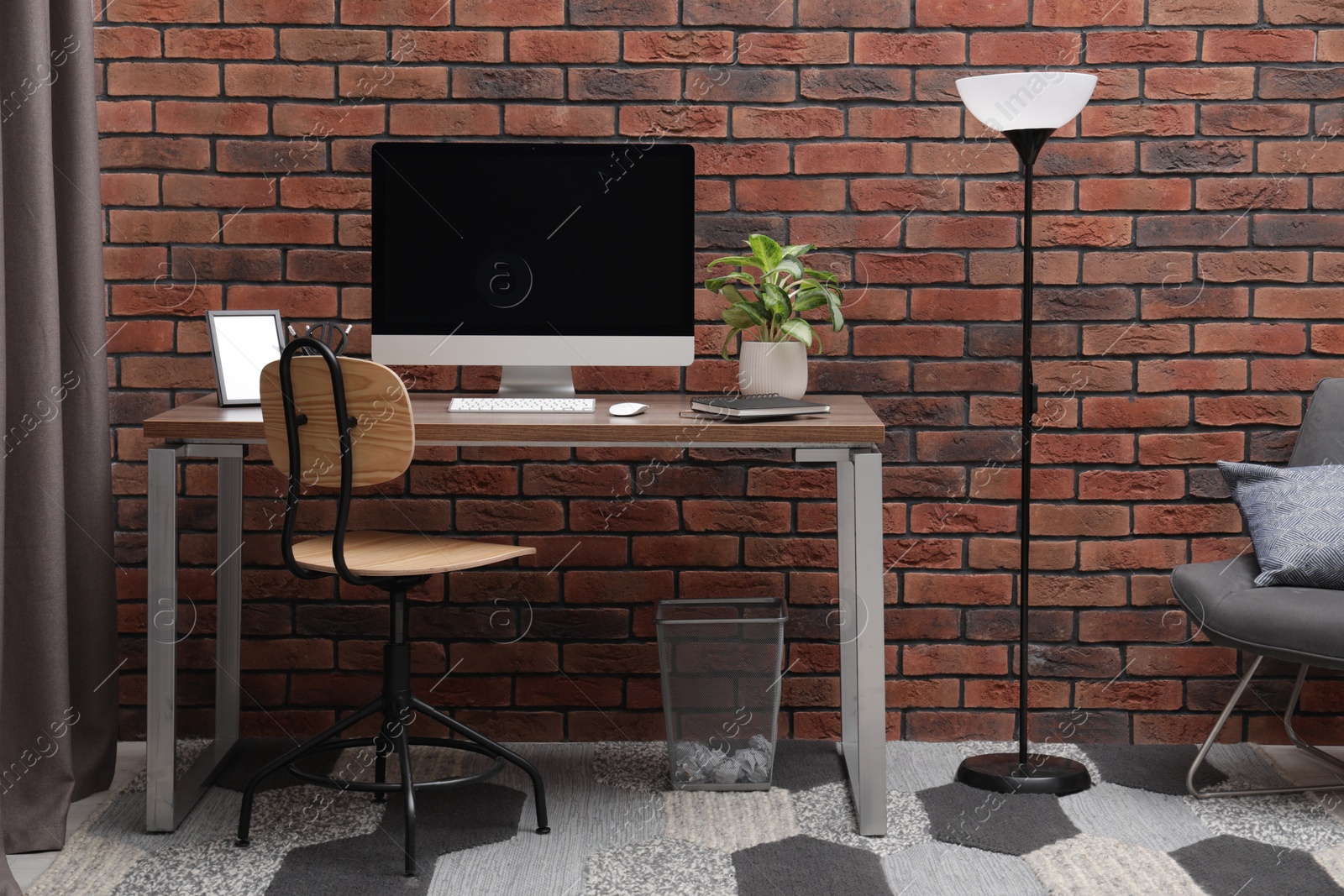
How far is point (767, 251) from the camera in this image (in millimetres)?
2408

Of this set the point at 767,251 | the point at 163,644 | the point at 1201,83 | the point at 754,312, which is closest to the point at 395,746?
the point at 163,644

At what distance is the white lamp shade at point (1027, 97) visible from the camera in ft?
7.30

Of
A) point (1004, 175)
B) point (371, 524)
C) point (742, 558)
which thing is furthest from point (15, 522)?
point (1004, 175)

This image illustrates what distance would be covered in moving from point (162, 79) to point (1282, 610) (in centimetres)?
251

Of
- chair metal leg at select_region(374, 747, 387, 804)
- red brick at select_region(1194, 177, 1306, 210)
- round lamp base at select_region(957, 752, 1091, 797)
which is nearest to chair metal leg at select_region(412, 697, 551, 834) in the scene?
chair metal leg at select_region(374, 747, 387, 804)

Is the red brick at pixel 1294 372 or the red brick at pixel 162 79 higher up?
the red brick at pixel 162 79

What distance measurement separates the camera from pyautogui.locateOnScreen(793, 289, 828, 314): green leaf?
240 centimetres

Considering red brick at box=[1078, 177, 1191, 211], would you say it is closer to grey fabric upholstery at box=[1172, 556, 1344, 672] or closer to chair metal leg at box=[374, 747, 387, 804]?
grey fabric upholstery at box=[1172, 556, 1344, 672]

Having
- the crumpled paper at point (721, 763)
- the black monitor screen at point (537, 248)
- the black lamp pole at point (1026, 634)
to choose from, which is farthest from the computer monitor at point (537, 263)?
the crumpled paper at point (721, 763)

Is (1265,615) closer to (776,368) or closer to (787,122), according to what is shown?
(776,368)

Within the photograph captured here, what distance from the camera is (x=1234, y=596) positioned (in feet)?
7.39

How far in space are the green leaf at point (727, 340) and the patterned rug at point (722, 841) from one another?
0.88m

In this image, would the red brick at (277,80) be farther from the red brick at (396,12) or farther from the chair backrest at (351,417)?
the chair backrest at (351,417)

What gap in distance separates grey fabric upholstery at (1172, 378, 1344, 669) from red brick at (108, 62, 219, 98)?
2309mm
